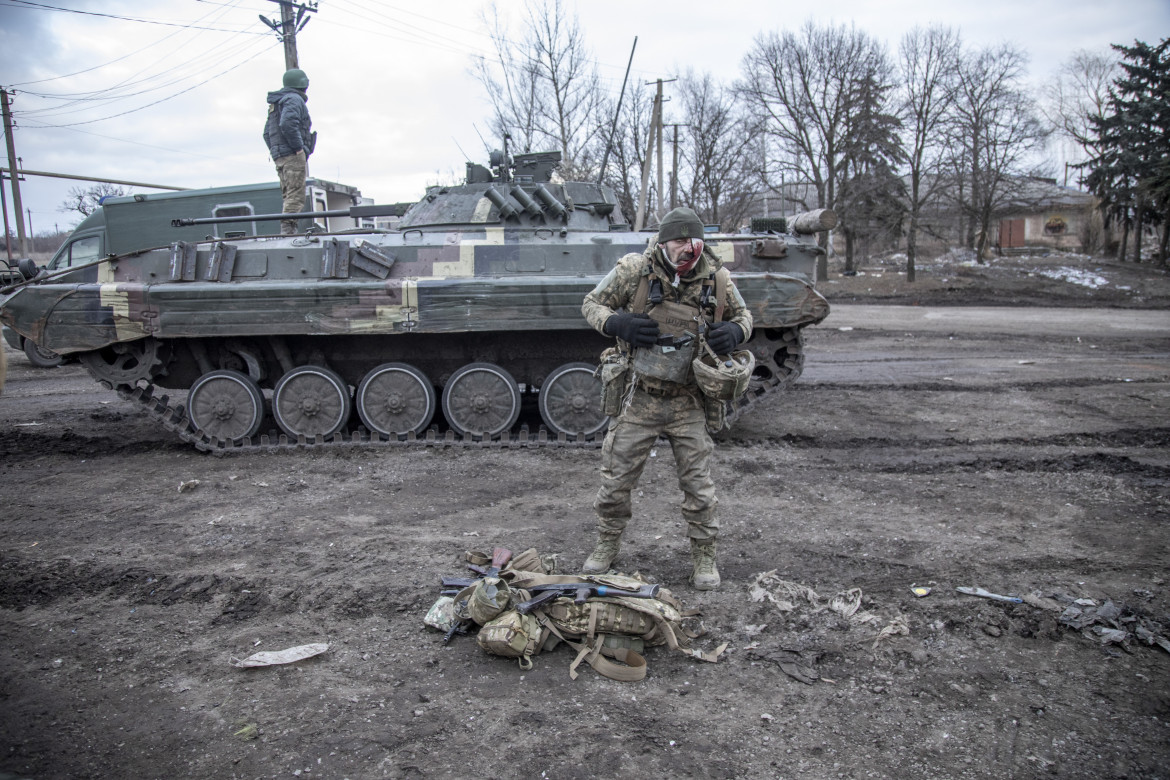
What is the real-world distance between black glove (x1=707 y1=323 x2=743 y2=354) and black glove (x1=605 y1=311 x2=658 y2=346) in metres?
0.30

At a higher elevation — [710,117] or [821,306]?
[710,117]

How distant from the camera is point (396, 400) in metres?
7.96

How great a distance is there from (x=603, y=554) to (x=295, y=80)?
7785mm

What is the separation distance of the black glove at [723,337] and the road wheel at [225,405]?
526cm

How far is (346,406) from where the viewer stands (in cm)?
803

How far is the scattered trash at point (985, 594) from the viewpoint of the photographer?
4230mm

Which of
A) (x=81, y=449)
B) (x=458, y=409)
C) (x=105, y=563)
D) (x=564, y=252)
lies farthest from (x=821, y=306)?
(x=81, y=449)

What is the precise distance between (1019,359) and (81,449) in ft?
42.6

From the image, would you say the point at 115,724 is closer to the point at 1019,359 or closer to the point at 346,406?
the point at 346,406

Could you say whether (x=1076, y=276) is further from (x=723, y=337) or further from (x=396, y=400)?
(x=723, y=337)

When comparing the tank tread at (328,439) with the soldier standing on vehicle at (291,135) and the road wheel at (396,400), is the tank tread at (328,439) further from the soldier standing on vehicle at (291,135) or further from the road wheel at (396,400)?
the soldier standing on vehicle at (291,135)

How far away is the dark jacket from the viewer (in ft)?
31.5

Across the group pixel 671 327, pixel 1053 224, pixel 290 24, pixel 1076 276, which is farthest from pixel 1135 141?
pixel 671 327

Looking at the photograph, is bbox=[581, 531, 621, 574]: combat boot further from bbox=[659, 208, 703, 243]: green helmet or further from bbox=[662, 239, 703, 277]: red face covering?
bbox=[659, 208, 703, 243]: green helmet
